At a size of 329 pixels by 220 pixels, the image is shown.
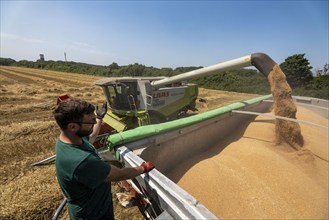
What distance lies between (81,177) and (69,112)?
17.6 inches

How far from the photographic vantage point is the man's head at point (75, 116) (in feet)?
4.44

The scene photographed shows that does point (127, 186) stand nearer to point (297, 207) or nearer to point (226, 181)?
point (226, 181)

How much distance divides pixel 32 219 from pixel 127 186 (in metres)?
1.80

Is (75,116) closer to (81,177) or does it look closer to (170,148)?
(81,177)

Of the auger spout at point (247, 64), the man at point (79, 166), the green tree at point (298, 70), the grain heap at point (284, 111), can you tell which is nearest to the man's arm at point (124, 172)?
the man at point (79, 166)

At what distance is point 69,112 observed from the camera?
135 cm

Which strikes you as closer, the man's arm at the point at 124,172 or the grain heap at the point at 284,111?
the man's arm at the point at 124,172

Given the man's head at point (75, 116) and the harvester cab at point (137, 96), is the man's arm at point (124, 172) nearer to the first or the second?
the man's head at point (75, 116)

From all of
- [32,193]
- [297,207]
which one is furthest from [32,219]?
[297,207]

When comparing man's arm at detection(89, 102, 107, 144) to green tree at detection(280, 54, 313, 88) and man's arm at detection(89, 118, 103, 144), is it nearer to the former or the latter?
man's arm at detection(89, 118, 103, 144)

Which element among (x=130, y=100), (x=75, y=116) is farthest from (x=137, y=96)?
(x=75, y=116)

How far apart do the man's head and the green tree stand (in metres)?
21.7

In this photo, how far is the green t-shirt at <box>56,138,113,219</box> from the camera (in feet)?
4.28

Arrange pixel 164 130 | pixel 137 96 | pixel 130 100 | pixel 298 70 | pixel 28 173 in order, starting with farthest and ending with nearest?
pixel 298 70
pixel 137 96
pixel 130 100
pixel 28 173
pixel 164 130
